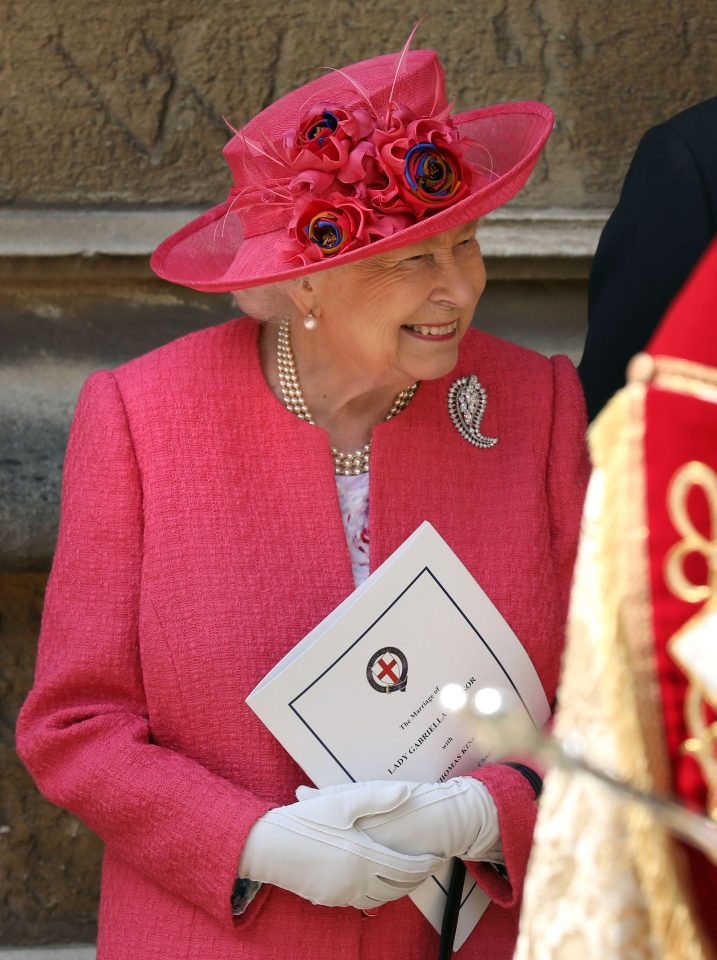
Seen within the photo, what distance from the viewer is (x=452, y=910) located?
1.85 m

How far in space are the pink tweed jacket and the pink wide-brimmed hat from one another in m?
0.22

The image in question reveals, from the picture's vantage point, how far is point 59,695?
189cm

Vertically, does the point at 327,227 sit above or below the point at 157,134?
below

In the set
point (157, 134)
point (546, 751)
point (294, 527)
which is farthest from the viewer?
point (157, 134)

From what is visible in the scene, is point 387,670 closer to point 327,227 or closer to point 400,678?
point 400,678

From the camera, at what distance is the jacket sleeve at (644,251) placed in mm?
2133

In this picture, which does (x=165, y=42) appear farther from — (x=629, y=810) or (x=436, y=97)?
(x=629, y=810)

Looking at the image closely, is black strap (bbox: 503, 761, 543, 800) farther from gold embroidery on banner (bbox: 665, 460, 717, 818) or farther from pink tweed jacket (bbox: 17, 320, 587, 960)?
gold embroidery on banner (bbox: 665, 460, 717, 818)

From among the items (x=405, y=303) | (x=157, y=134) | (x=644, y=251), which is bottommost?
(x=405, y=303)

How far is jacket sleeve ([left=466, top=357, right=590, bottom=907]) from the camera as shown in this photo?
1.82 metres

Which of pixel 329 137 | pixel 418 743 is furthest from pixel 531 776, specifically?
pixel 329 137

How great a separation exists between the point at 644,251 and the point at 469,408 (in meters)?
0.38

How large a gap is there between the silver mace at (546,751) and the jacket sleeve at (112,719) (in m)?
0.99

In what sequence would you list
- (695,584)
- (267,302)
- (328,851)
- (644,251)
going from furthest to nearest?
(644,251) < (267,302) < (328,851) < (695,584)
